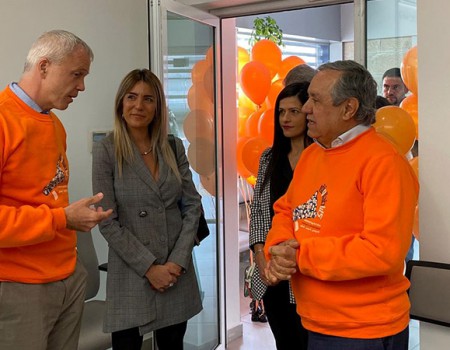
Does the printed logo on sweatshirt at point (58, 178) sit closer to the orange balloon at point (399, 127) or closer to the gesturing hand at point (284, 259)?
the gesturing hand at point (284, 259)

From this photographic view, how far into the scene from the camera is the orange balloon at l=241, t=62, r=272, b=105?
13.0 ft

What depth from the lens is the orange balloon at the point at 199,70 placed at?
3544mm

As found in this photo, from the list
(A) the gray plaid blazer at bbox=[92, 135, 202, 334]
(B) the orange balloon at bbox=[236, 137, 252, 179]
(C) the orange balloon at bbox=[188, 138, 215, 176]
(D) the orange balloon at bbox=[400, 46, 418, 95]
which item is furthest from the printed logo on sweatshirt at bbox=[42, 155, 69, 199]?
(B) the orange balloon at bbox=[236, 137, 252, 179]

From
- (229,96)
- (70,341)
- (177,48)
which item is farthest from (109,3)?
(70,341)

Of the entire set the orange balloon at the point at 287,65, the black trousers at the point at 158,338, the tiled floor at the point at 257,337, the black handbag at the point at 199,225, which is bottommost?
the tiled floor at the point at 257,337

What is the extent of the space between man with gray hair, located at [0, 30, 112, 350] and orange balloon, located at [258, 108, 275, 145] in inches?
75.4

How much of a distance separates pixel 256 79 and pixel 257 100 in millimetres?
170

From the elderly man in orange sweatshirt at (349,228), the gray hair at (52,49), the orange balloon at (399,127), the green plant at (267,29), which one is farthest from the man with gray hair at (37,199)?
the green plant at (267,29)

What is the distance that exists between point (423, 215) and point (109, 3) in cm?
230

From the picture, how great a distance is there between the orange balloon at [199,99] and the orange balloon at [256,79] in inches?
15.6

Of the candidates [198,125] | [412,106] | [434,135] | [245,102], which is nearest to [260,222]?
[434,135]

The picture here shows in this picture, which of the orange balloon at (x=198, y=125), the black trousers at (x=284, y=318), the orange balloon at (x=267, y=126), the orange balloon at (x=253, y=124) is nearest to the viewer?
Result: the black trousers at (x=284, y=318)

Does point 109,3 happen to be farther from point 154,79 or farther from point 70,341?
point 70,341

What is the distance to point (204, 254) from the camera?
3674 millimetres
